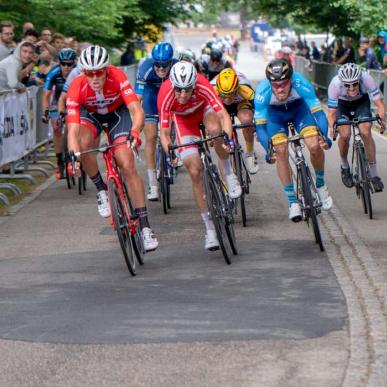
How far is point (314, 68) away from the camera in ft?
145

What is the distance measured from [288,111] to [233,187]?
0.95 m

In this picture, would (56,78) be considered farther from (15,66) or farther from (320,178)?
(320,178)

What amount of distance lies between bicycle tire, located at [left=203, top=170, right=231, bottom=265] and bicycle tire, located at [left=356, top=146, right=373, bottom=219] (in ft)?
10.5

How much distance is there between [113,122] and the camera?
38.7ft

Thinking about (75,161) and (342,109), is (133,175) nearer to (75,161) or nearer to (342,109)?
(75,161)

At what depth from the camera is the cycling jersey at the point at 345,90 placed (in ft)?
48.7

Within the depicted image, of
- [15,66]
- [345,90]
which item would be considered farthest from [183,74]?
[15,66]

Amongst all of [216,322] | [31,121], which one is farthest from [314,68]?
[216,322]

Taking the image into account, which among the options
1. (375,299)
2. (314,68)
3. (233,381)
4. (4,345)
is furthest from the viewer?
(314,68)

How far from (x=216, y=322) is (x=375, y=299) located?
130 cm

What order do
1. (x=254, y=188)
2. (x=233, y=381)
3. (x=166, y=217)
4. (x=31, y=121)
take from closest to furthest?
(x=233, y=381) → (x=166, y=217) → (x=254, y=188) → (x=31, y=121)

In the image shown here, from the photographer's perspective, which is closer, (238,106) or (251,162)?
(238,106)

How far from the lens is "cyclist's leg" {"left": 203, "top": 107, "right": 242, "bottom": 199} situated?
12.6 m

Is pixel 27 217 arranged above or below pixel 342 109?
below
